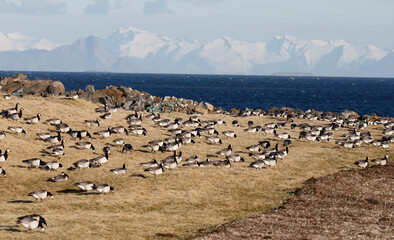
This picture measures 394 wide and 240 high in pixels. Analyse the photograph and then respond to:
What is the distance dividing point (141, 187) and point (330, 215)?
12.8 metres

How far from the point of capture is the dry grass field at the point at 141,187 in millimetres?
24812

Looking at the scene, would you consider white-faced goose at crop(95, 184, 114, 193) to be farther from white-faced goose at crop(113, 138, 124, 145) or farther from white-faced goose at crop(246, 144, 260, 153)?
white-faced goose at crop(246, 144, 260, 153)

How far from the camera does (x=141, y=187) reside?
3228 cm

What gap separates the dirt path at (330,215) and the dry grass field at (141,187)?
149 centimetres

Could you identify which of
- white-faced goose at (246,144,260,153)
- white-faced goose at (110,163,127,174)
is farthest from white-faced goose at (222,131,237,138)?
white-faced goose at (110,163,127,174)

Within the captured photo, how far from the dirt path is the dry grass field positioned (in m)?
1.49

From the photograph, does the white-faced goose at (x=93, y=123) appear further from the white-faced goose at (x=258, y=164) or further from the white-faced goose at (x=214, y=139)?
the white-faced goose at (x=258, y=164)

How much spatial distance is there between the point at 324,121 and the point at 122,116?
33.2m

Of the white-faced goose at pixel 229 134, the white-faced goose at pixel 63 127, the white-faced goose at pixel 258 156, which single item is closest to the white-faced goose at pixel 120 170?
the white-faced goose at pixel 63 127

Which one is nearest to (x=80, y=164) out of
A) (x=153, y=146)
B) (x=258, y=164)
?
(x=153, y=146)

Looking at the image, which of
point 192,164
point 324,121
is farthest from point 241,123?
point 192,164

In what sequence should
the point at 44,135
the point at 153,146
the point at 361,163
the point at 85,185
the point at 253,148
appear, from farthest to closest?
the point at 253,148, the point at 153,146, the point at 361,163, the point at 44,135, the point at 85,185

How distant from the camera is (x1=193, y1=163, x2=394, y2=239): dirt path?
2400 centimetres

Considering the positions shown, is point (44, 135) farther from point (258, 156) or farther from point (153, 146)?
point (258, 156)
